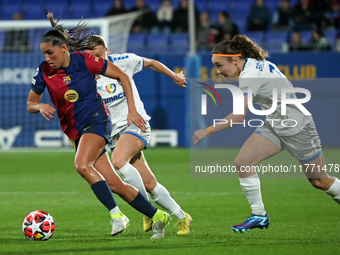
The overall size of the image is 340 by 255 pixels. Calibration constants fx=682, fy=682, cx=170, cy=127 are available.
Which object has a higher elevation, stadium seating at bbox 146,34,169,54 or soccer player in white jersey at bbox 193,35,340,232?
soccer player in white jersey at bbox 193,35,340,232

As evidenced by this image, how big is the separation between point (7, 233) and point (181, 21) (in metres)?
13.6

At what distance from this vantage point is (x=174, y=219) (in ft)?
25.8

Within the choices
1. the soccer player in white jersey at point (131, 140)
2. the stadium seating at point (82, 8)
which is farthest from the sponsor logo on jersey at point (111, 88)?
the stadium seating at point (82, 8)

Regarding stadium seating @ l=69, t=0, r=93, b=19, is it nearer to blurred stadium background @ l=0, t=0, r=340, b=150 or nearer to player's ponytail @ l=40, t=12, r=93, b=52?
blurred stadium background @ l=0, t=0, r=340, b=150

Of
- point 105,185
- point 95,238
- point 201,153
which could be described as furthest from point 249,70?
point 201,153

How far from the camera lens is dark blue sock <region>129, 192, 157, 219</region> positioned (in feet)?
20.0

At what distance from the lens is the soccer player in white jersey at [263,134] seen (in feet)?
21.0

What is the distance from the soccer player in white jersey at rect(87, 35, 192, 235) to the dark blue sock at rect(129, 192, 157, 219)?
1.03ft

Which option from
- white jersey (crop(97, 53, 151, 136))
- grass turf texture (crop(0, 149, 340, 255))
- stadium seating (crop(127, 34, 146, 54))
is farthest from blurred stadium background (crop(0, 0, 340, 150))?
white jersey (crop(97, 53, 151, 136))

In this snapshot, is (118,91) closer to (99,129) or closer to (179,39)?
(99,129)

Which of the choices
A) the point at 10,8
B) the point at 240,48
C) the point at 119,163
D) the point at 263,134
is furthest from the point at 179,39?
the point at 119,163

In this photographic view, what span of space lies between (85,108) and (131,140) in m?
0.73

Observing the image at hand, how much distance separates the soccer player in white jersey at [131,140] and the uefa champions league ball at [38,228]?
698 mm

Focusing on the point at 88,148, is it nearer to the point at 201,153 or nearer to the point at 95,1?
the point at 201,153
